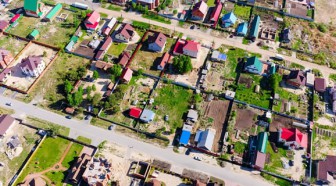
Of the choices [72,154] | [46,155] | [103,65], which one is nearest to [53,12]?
[103,65]

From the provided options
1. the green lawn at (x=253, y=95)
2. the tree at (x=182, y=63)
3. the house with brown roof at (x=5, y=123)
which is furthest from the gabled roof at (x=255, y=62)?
the house with brown roof at (x=5, y=123)

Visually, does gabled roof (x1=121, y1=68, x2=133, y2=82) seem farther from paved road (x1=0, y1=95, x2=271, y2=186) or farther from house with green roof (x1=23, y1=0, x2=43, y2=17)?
house with green roof (x1=23, y1=0, x2=43, y2=17)

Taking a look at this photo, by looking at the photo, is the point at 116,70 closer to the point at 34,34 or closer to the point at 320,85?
the point at 34,34

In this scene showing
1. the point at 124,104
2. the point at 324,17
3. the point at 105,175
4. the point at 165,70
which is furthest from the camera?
the point at 324,17

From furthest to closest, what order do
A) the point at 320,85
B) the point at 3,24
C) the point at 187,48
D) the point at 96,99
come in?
1. the point at 3,24
2. the point at 187,48
3. the point at 320,85
4. the point at 96,99

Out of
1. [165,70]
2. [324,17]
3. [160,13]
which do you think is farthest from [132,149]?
[324,17]

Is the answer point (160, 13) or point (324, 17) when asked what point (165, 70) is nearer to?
point (160, 13)
